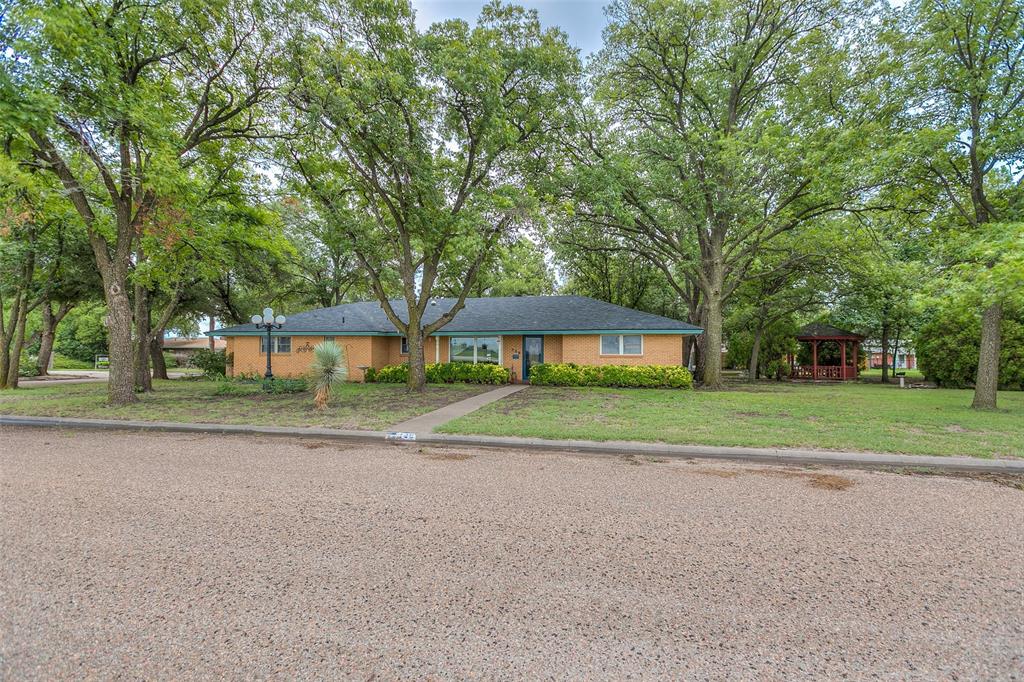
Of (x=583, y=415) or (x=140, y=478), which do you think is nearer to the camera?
(x=140, y=478)

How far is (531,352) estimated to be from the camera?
64.7 feet

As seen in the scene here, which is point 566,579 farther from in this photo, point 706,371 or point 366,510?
point 706,371

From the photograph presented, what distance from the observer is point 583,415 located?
32.8 ft

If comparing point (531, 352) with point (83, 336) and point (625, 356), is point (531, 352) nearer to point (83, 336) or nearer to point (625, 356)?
point (625, 356)

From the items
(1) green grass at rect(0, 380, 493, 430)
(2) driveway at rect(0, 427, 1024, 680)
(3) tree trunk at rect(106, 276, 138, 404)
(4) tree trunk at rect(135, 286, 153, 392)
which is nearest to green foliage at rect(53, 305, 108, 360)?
(1) green grass at rect(0, 380, 493, 430)

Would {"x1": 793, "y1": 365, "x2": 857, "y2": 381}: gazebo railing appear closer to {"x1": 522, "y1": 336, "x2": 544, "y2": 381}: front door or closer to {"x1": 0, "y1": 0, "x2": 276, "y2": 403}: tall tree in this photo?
{"x1": 522, "y1": 336, "x2": 544, "y2": 381}: front door

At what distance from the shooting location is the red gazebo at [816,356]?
81.3 feet

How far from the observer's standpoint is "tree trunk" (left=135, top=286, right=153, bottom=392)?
49.3ft

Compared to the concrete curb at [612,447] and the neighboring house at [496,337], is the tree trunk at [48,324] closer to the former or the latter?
the neighboring house at [496,337]

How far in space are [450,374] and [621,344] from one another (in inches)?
297

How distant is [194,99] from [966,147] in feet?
69.0

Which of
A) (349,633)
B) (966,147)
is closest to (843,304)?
(966,147)

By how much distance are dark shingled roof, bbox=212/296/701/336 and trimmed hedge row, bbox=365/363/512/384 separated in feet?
5.63

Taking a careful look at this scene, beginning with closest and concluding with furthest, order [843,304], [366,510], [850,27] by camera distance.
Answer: [366,510] → [850,27] → [843,304]
